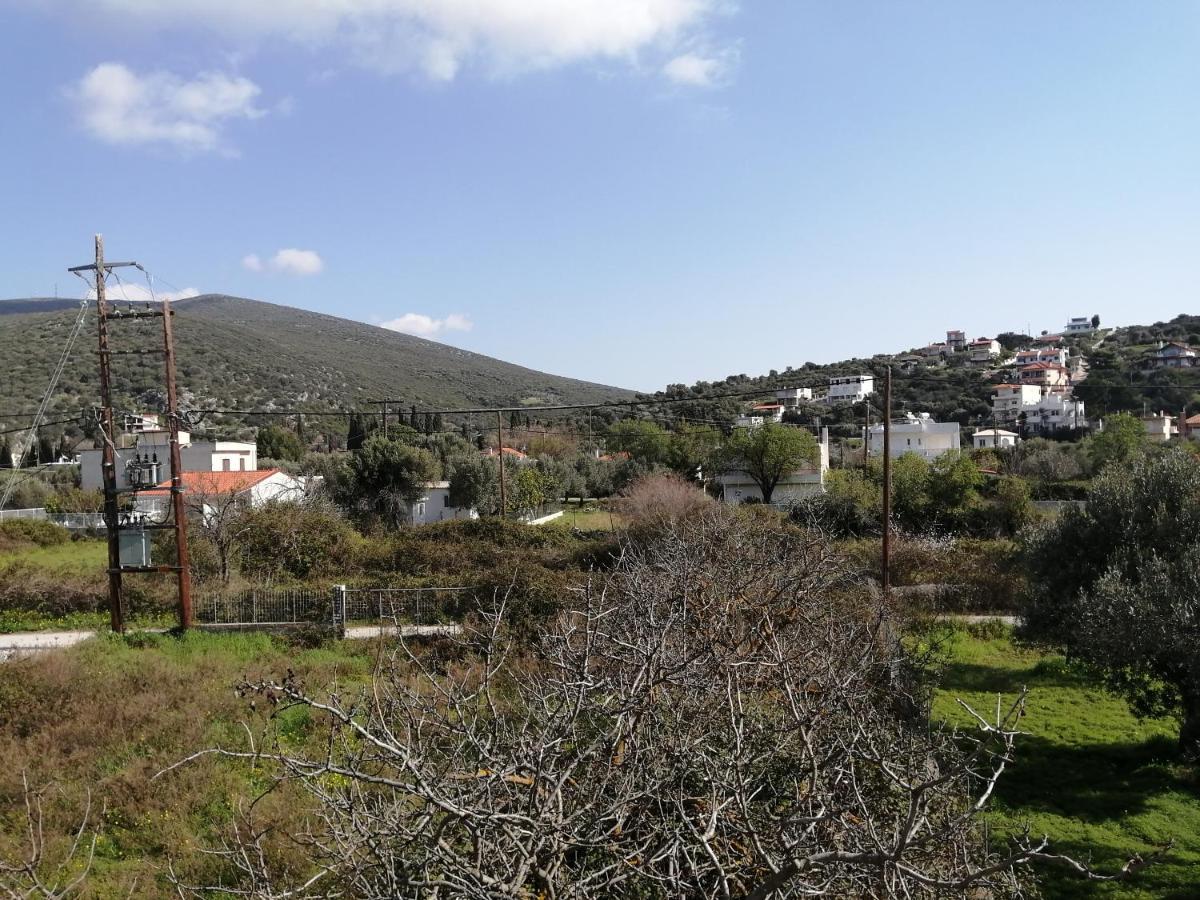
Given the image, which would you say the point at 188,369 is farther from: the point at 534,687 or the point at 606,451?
the point at 534,687

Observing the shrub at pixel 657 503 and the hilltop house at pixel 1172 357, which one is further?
the hilltop house at pixel 1172 357

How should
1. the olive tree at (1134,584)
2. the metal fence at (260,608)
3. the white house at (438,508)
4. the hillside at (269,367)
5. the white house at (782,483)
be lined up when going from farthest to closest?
the hillside at (269,367) < the white house at (782,483) < the white house at (438,508) < the metal fence at (260,608) < the olive tree at (1134,584)

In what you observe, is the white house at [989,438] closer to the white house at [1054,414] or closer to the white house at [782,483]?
the white house at [1054,414]

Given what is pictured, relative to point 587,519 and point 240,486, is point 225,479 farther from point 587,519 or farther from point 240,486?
point 587,519

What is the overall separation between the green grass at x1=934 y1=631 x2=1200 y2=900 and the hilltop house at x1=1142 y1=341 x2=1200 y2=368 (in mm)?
76668

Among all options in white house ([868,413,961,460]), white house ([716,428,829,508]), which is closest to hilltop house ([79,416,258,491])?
white house ([716,428,829,508])

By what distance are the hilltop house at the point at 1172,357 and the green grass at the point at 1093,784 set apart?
76668mm

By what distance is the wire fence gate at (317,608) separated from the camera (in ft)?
59.4

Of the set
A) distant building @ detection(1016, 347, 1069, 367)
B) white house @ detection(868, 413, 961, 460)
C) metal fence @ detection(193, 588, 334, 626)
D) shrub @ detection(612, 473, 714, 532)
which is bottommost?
metal fence @ detection(193, 588, 334, 626)

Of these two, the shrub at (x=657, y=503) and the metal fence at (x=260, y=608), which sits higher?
the shrub at (x=657, y=503)

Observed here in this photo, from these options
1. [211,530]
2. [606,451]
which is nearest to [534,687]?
[211,530]

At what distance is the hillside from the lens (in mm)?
53875

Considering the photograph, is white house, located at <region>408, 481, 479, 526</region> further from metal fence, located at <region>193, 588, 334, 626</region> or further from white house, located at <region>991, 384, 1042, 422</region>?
white house, located at <region>991, 384, 1042, 422</region>

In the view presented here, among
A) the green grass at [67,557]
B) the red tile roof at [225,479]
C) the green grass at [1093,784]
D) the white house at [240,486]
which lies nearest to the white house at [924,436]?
the white house at [240,486]
